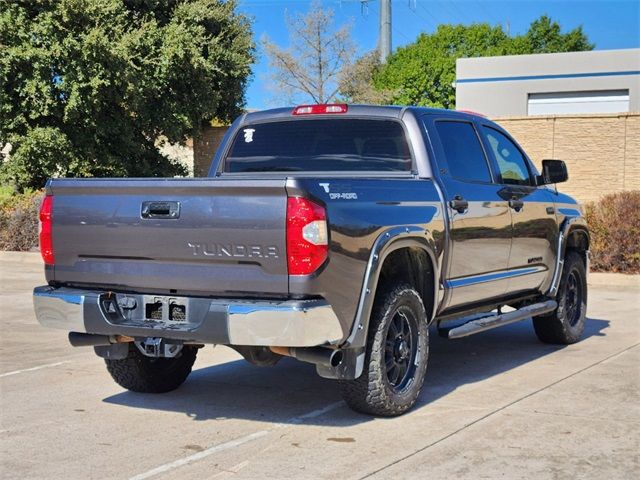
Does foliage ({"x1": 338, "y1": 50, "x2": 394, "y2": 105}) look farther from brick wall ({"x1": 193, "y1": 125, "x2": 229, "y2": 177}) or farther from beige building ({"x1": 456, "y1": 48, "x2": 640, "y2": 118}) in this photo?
brick wall ({"x1": 193, "y1": 125, "x2": 229, "y2": 177})

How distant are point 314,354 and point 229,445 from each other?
715mm

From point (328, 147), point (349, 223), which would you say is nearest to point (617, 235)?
point (328, 147)

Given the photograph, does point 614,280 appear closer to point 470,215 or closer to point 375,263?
point 470,215

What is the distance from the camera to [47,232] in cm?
570

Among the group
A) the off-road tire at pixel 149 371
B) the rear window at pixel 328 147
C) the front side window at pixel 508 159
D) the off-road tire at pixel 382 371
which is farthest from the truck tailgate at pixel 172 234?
the front side window at pixel 508 159

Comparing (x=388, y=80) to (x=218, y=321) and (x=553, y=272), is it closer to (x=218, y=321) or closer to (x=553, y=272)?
(x=553, y=272)

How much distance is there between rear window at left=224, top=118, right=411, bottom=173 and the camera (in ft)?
21.4

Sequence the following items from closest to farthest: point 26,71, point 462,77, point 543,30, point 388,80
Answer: point 26,71 → point 462,77 → point 388,80 → point 543,30

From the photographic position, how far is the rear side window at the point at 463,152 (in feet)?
22.1

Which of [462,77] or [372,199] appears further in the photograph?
[462,77]

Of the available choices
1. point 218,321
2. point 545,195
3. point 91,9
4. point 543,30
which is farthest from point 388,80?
point 218,321

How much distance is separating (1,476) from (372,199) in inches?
102

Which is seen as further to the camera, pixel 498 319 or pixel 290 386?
pixel 498 319

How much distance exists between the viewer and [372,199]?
5410 millimetres
